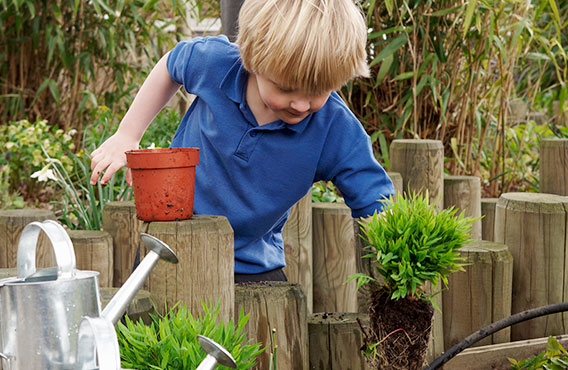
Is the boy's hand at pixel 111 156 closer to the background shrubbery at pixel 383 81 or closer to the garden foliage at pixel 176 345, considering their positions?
the garden foliage at pixel 176 345

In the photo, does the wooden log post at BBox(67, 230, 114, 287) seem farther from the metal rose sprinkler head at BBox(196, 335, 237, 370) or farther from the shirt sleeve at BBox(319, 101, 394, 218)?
the metal rose sprinkler head at BBox(196, 335, 237, 370)

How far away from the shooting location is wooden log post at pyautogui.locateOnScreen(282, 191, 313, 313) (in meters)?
2.48

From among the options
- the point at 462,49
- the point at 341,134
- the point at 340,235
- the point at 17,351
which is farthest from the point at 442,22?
the point at 17,351

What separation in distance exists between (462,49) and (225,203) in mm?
1934

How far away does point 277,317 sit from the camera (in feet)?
4.98

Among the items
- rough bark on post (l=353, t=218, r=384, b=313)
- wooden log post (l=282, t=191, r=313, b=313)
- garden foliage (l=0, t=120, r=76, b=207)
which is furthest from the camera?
garden foliage (l=0, t=120, r=76, b=207)

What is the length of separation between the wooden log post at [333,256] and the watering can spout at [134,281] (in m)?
1.52

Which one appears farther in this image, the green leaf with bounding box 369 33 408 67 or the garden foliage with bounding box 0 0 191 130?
the garden foliage with bounding box 0 0 191 130

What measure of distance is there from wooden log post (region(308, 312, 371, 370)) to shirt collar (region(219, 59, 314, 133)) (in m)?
0.51

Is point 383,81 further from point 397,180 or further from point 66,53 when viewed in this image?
point 66,53

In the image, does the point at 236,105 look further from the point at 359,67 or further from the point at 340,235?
the point at 340,235

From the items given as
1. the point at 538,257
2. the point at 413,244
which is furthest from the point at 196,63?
the point at 538,257

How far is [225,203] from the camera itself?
1.92 meters

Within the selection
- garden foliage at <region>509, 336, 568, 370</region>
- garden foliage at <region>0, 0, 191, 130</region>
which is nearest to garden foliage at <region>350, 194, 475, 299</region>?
garden foliage at <region>509, 336, 568, 370</region>
